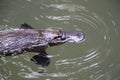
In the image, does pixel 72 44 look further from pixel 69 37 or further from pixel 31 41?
pixel 31 41

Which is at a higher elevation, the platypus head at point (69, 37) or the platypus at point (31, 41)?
the platypus head at point (69, 37)

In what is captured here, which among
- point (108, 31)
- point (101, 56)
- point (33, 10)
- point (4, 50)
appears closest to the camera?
point (4, 50)

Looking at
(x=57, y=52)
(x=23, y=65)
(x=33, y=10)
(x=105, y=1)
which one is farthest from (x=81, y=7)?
(x=23, y=65)

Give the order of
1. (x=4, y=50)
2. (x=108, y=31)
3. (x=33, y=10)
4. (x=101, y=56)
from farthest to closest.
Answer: (x=33, y=10) → (x=108, y=31) → (x=101, y=56) → (x=4, y=50)

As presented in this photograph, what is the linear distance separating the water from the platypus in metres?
0.08

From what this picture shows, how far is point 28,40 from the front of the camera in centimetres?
293

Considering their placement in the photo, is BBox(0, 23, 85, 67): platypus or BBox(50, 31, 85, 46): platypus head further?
BBox(50, 31, 85, 46): platypus head

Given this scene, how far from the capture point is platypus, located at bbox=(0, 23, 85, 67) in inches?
113

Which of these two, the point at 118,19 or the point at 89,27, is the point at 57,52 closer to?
the point at 89,27

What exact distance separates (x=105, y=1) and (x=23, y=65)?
1569 millimetres

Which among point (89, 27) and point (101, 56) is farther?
point (89, 27)

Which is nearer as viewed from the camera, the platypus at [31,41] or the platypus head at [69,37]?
the platypus at [31,41]

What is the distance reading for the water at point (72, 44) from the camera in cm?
288

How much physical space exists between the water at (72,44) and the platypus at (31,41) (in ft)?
0.26
